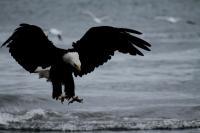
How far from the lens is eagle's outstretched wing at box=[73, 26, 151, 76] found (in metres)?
10.3

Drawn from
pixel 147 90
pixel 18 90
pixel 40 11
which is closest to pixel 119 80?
pixel 147 90

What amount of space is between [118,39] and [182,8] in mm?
30638

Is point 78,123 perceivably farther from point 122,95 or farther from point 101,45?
point 122,95

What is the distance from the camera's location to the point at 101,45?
10492 mm

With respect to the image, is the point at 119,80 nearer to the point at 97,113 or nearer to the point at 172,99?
the point at 172,99

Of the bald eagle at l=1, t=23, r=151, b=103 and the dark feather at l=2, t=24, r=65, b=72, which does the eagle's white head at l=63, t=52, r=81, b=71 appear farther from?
the dark feather at l=2, t=24, r=65, b=72

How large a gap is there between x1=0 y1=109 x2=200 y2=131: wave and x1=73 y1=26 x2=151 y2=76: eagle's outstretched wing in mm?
949

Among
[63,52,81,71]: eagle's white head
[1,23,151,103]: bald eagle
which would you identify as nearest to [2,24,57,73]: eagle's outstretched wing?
[1,23,151,103]: bald eagle

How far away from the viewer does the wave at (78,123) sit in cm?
1083

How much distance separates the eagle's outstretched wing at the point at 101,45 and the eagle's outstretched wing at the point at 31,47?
42 centimetres

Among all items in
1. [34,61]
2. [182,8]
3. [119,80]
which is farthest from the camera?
[182,8]

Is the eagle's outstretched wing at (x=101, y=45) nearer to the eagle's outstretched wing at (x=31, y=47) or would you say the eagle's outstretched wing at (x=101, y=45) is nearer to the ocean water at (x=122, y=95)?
the eagle's outstretched wing at (x=31, y=47)

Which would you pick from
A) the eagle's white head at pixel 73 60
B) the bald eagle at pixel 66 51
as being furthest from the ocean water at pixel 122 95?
the eagle's white head at pixel 73 60

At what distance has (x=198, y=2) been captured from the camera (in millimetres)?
41156
